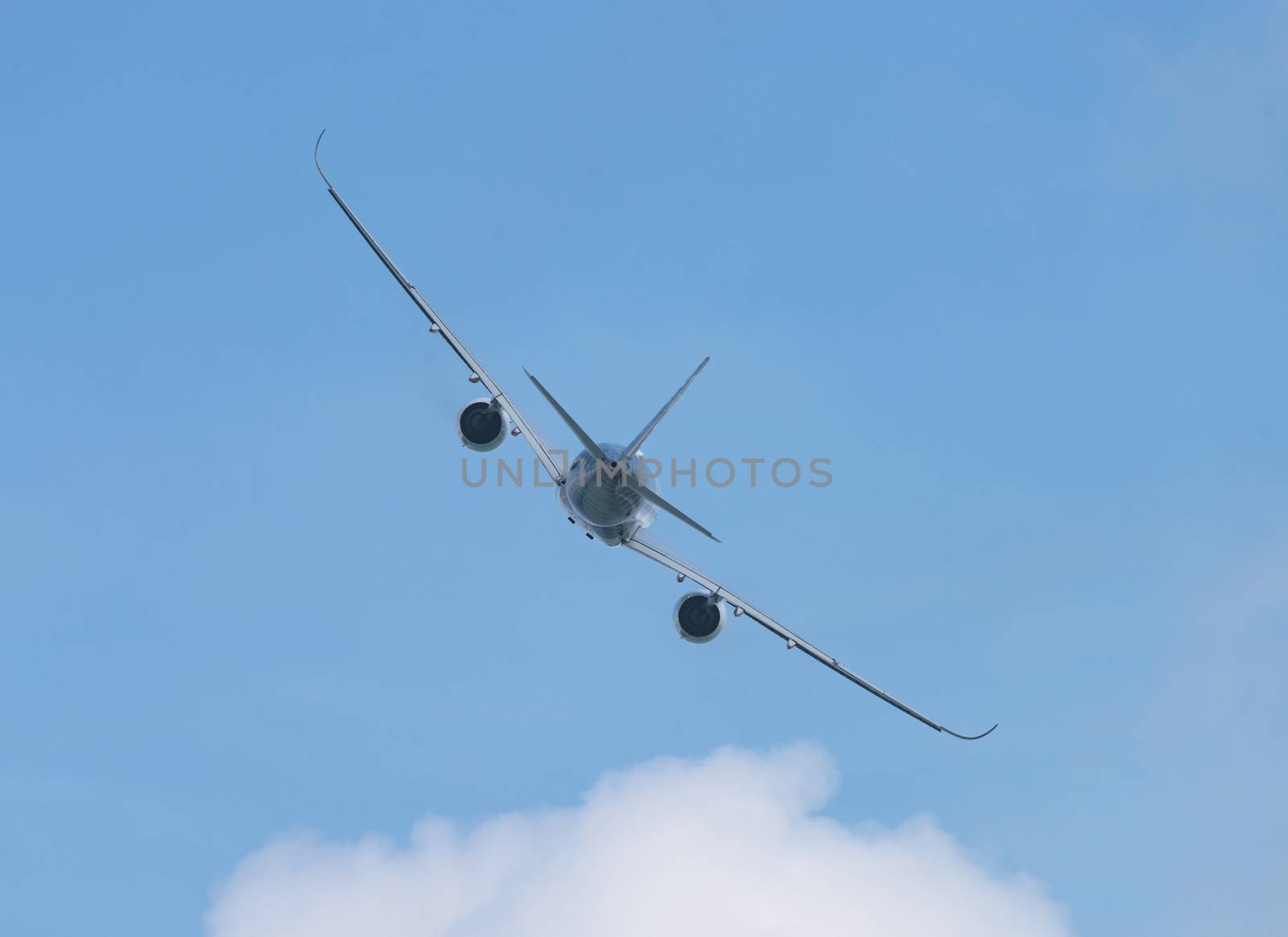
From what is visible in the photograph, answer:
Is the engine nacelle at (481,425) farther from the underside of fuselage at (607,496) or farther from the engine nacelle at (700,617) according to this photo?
the engine nacelle at (700,617)

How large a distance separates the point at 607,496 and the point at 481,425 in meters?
8.06

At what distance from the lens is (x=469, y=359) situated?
73.8 metres

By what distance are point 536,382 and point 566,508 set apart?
12.3m

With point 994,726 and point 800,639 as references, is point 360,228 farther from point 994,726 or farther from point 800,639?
point 994,726

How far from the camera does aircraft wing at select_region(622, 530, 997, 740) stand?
74000 mm

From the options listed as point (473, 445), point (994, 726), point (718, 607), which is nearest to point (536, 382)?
point (473, 445)

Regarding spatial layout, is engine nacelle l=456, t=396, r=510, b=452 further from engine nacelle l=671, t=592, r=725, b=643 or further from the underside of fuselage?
engine nacelle l=671, t=592, r=725, b=643

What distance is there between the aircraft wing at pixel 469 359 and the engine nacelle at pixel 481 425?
49 cm

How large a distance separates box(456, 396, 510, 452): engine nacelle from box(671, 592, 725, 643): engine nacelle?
11.8m

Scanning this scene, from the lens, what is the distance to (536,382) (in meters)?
63.0

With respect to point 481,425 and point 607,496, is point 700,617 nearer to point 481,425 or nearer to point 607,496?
point 607,496

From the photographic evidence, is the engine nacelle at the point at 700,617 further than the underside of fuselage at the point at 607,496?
Yes

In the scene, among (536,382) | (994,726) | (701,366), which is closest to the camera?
(536,382)

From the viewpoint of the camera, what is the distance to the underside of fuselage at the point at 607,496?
69375mm
